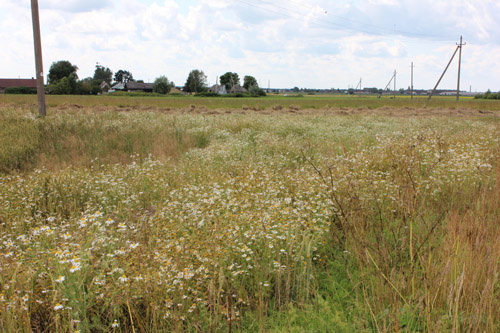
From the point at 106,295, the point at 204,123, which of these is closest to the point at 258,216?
the point at 106,295

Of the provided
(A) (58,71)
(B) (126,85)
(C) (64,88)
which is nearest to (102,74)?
(B) (126,85)

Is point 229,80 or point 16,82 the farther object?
point 229,80

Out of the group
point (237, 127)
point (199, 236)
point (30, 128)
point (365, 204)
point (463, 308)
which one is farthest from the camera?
point (237, 127)

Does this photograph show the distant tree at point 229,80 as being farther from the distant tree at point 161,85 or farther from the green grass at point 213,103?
the green grass at point 213,103

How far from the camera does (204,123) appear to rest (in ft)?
51.8

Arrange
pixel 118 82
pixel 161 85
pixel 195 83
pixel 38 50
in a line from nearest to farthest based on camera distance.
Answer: pixel 38 50 < pixel 161 85 < pixel 195 83 < pixel 118 82

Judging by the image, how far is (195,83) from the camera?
108562mm

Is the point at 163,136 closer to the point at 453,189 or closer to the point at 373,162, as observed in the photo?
the point at 373,162

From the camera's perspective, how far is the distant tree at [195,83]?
109m

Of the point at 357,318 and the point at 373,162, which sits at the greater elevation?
the point at 373,162

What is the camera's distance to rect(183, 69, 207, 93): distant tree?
109m

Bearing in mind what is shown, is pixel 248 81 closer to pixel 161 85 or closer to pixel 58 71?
pixel 161 85

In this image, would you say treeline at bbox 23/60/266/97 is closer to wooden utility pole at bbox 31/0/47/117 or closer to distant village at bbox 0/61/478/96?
distant village at bbox 0/61/478/96

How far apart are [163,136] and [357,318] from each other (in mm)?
10444
